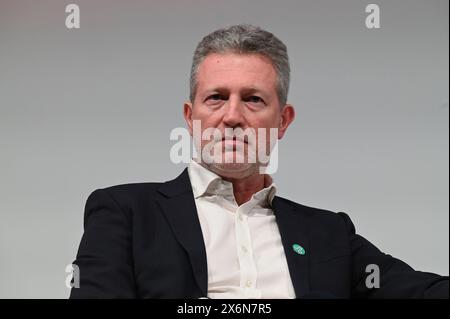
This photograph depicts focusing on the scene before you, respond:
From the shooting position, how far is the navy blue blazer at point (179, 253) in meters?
1.39

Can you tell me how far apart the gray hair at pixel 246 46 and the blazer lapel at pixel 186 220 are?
26cm

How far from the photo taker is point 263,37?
1.66m

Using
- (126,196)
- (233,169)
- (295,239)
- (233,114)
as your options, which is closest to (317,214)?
(295,239)

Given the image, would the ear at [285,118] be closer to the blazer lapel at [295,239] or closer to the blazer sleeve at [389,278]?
the blazer lapel at [295,239]

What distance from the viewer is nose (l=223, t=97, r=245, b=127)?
5.16ft

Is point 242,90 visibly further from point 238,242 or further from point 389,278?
point 389,278

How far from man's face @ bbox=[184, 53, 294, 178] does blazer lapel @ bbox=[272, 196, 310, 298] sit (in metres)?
0.14

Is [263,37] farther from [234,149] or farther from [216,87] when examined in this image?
[234,149]

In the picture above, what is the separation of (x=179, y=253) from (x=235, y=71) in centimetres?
50

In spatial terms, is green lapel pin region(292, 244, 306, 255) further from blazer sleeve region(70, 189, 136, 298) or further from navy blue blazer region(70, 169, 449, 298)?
blazer sleeve region(70, 189, 136, 298)

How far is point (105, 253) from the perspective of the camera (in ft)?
4.55

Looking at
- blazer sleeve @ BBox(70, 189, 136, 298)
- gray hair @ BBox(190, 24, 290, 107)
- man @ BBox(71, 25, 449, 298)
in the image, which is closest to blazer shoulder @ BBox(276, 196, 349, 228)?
man @ BBox(71, 25, 449, 298)

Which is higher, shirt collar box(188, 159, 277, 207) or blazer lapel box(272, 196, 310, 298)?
shirt collar box(188, 159, 277, 207)
